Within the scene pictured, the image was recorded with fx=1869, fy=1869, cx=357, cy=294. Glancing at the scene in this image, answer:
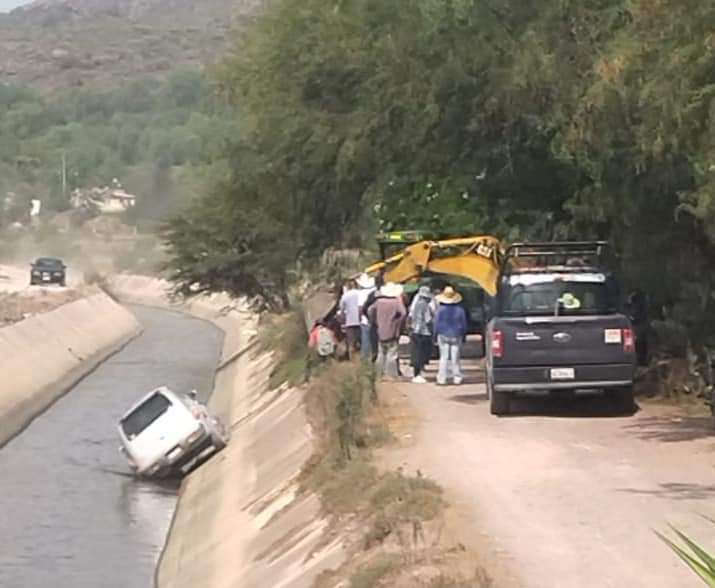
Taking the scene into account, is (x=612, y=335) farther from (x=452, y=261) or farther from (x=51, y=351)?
(x=51, y=351)

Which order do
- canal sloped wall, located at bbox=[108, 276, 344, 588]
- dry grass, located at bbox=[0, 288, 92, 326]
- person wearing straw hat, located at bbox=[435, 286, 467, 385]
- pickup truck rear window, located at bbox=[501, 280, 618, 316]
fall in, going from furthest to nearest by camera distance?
dry grass, located at bbox=[0, 288, 92, 326] < person wearing straw hat, located at bbox=[435, 286, 467, 385] < pickup truck rear window, located at bbox=[501, 280, 618, 316] < canal sloped wall, located at bbox=[108, 276, 344, 588]

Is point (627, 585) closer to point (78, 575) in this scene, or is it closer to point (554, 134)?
point (78, 575)

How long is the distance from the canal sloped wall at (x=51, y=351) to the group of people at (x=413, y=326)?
47.8 feet

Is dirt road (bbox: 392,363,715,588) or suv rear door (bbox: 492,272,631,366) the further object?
suv rear door (bbox: 492,272,631,366)

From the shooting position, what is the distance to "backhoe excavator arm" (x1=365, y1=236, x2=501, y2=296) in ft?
84.9

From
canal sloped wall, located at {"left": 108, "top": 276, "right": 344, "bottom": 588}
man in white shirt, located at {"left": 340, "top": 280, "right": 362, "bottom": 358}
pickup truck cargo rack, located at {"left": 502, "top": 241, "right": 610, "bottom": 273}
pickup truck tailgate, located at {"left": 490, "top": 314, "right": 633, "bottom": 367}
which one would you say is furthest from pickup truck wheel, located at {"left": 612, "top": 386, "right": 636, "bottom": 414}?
man in white shirt, located at {"left": 340, "top": 280, "right": 362, "bottom": 358}

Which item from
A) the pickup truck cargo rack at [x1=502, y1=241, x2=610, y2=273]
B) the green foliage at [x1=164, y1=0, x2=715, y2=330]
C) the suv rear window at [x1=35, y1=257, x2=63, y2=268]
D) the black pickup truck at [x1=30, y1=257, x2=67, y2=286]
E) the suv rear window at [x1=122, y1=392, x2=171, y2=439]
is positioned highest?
the green foliage at [x1=164, y1=0, x2=715, y2=330]

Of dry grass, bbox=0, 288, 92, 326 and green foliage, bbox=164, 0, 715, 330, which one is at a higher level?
green foliage, bbox=164, 0, 715, 330

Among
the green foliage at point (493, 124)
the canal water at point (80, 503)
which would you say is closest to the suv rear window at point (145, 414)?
the canal water at point (80, 503)

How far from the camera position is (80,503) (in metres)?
30.5

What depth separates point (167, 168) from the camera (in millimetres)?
161000

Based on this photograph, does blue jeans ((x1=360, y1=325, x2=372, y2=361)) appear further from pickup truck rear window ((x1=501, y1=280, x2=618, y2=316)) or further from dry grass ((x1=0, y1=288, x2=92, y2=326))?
dry grass ((x1=0, y1=288, x2=92, y2=326))

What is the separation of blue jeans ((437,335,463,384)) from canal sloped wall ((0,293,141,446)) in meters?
15.6

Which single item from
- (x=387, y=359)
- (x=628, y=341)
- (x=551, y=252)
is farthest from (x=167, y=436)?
(x=628, y=341)
